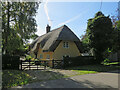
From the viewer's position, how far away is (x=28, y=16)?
45.6 ft

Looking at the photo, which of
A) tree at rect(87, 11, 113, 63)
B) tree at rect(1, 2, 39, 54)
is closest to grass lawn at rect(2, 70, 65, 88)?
tree at rect(1, 2, 39, 54)

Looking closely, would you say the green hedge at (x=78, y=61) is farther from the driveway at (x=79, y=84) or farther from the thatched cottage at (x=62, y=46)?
the driveway at (x=79, y=84)

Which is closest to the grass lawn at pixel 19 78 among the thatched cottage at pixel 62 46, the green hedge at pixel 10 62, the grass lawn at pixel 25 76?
the grass lawn at pixel 25 76

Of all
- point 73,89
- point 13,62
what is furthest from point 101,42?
point 13,62

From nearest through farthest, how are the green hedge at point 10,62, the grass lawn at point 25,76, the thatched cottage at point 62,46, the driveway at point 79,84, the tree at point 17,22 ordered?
the driveway at point 79,84 < the grass lawn at point 25,76 < the green hedge at point 10,62 < the tree at point 17,22 < the thatched cottage at point 62,46

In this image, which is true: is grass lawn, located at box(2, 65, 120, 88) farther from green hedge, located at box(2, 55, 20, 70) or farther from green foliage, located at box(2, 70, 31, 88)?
green hedge, located at box(2, 55, 20, 70)

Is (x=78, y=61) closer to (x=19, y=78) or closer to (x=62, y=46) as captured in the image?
(x=62, y=46)

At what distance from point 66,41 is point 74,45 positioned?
2188 mm

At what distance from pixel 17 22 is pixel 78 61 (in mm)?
11928

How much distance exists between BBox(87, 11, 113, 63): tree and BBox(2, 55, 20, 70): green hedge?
12.3 metres

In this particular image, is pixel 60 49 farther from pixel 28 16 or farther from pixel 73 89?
pixel 73 89

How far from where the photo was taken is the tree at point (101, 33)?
16092 millimetres

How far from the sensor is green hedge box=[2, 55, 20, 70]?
41.5ft

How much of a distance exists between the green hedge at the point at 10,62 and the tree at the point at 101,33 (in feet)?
40.3
